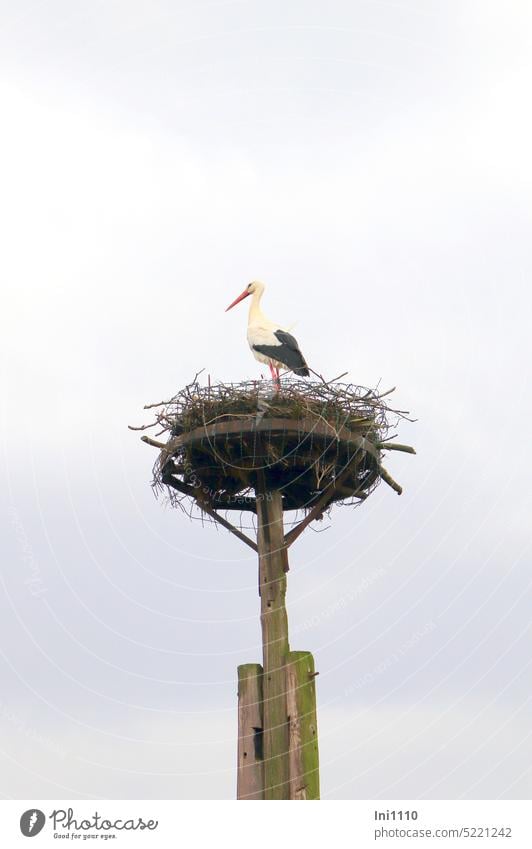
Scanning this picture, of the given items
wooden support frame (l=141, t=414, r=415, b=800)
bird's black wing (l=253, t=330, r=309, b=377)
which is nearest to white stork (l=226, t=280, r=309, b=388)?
bird's black wing (l=253, t=330, r=309, b=377)

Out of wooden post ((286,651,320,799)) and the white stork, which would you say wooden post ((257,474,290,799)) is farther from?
the white stork

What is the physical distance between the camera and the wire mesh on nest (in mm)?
9766

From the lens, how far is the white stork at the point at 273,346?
11477 mm

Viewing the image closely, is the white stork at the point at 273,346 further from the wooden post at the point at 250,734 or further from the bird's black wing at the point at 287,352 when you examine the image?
the wooden post at the point at 250,734

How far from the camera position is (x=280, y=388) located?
1005 cm

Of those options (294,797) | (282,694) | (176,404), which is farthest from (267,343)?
(294,797)

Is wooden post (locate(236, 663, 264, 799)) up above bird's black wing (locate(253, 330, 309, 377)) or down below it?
below

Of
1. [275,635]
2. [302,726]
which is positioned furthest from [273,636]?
[302,726]

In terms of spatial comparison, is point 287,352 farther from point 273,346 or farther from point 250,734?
point 250,734

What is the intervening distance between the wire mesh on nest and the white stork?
3.84ft

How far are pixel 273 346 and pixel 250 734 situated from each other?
12.7 ft

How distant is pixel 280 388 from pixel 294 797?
3.13m

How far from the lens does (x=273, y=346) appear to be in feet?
38.7
